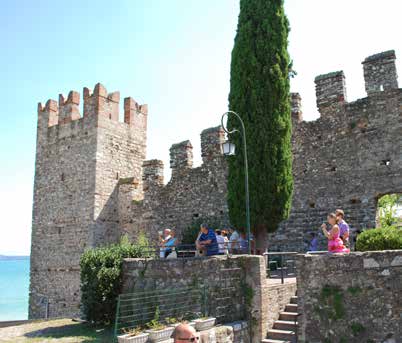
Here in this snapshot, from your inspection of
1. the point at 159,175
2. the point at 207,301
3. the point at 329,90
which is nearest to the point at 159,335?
the point at 207,301

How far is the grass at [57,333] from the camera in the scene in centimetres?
1002

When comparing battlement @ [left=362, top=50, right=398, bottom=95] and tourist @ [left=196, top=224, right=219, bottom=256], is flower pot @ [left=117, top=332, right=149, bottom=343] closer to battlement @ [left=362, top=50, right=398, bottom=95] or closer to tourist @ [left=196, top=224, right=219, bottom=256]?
tourist @ [left=196, top=224, right=219, bottom=256]

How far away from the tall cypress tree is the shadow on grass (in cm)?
481

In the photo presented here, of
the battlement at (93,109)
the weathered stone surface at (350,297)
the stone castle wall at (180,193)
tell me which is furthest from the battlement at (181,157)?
the weathered stone surface at (350,297)

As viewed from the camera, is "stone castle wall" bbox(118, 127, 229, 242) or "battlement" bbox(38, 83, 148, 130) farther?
"battlement" bbox(38, 83, 148, 130)

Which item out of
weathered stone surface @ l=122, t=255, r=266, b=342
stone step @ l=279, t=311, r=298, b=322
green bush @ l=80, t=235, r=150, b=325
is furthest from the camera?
green bush @ l=80, t=235, r=150, b=325

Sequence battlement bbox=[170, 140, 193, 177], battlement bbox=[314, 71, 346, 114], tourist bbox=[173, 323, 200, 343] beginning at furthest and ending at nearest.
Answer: battlement bbox=[170, 140, 193, 177]
battlement bbox=[314, 71, 346, 114]
tourist bbox=[173, 323, 200, 343]

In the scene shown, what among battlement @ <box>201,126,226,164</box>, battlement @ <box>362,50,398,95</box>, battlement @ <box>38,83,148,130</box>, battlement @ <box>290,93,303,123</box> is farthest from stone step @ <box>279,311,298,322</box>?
battlement @ <box>38,83,148,130</box>

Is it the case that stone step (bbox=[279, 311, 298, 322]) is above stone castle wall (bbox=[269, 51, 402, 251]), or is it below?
below

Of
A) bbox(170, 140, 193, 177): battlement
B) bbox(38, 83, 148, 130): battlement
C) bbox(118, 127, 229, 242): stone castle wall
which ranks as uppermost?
bbox(38, 83, 148, 130): battlement

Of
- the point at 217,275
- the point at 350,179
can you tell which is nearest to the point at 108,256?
the point at 217,275

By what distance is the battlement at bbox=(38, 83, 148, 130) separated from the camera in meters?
19.6

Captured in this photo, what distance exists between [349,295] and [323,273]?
0.65 metres

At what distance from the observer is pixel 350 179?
13883 mm
